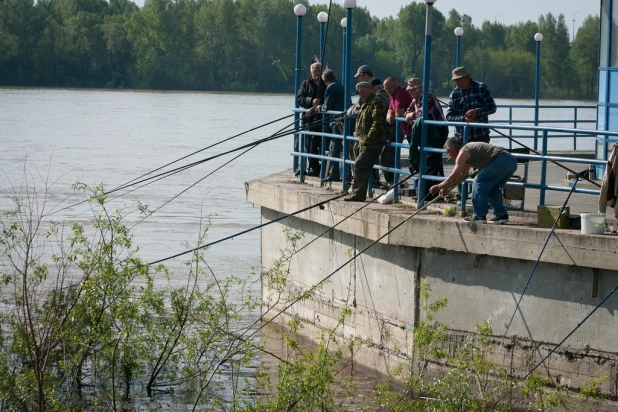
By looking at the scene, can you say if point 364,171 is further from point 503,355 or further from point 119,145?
point 119,145

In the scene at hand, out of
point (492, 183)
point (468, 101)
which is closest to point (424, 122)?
point (468, 101)

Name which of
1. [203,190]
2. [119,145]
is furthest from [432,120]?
[119,145]

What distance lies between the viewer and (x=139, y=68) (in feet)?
307

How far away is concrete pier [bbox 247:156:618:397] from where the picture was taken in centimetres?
898

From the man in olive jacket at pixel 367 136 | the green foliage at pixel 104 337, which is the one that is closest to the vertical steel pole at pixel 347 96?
the man in olive jacket at pixel 367 136

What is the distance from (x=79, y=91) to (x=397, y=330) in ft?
277

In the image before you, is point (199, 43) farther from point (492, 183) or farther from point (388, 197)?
point (492, 183)

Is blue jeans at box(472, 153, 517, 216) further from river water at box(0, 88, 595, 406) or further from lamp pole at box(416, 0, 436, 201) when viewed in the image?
river water at box(0, 88, 595, 406)

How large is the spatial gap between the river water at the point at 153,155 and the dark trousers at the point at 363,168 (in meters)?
1.75

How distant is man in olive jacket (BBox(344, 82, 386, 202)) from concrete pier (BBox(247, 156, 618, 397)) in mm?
264

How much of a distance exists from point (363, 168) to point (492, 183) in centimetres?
205

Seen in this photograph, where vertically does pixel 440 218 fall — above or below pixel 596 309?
above

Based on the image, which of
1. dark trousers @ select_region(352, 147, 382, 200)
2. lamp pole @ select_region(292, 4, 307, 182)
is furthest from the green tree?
dark trousers @ select_region(352, 147, 382, 200)

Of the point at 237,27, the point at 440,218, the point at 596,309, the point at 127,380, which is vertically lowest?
the point at 127,380
